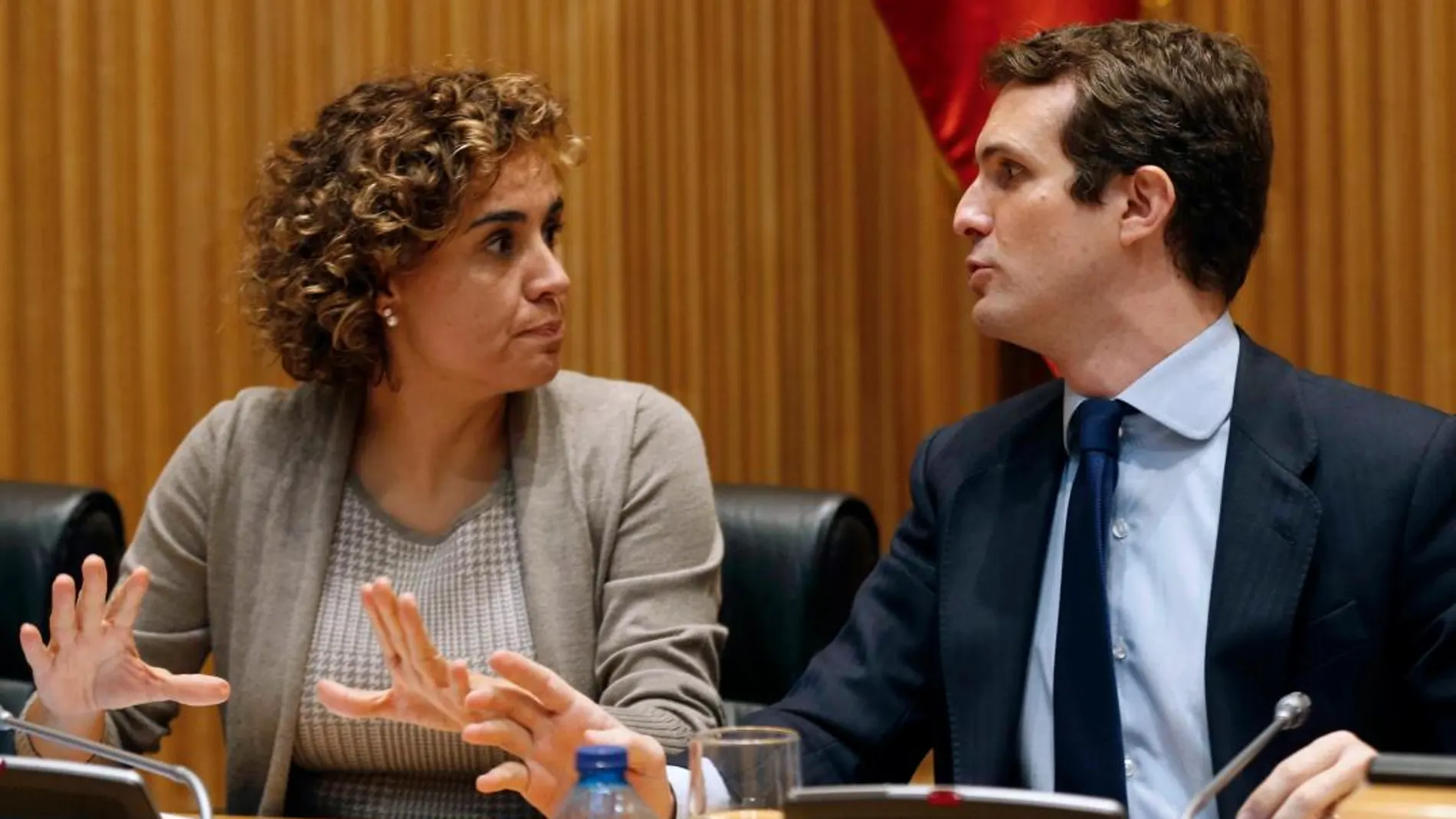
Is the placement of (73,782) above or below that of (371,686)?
above

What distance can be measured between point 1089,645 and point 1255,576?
0.18m

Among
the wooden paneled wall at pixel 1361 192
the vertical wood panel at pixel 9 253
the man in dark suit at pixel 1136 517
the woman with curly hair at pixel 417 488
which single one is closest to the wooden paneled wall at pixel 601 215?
the vertical wood panel at pixel 9 253

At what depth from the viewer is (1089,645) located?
1.86 m

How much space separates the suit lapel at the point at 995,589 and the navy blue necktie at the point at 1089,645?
5 cm

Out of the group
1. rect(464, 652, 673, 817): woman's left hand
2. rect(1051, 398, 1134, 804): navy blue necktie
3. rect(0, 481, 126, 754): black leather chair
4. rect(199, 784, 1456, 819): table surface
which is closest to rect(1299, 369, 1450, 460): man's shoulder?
rect(1051, 398, 1134, 804): navy blue necktie

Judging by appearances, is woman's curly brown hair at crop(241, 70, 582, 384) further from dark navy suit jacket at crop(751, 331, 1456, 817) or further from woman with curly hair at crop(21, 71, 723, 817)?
dark navy suit jacket at crop(751, 331, 1456, 817)

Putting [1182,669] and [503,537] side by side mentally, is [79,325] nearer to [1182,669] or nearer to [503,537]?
[503,537]

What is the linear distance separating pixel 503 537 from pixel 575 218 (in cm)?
119

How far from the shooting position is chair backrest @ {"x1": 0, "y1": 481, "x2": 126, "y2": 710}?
8.28 ft

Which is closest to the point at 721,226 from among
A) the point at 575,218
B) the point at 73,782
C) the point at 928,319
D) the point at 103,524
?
the point at 575,218

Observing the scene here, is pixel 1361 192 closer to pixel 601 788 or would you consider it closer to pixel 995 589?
pixel 995 589

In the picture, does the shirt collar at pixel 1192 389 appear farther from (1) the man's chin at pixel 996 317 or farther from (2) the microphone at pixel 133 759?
(2) the microphone at pixel 133 759

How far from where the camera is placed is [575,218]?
11.5 feet

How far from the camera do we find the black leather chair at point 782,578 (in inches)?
93.7
